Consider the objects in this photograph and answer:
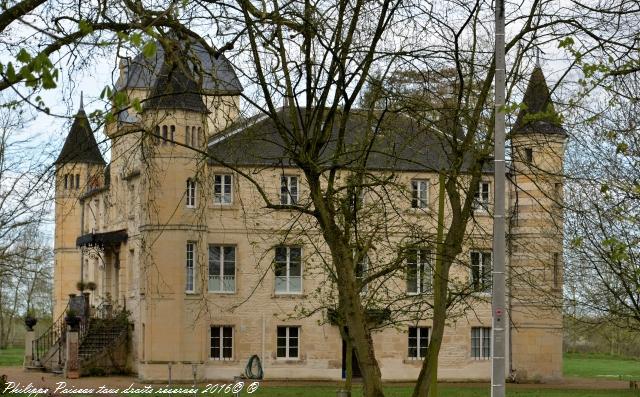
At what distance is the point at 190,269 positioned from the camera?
47312 millimetres

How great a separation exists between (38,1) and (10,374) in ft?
118

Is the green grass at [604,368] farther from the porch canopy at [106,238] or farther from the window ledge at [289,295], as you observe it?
the porch canopy at [106,238]

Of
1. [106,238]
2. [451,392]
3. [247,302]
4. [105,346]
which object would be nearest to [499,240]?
[451,392]

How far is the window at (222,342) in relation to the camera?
4753 cm

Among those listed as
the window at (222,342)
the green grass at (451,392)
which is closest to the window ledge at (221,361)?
the window at (222,342)

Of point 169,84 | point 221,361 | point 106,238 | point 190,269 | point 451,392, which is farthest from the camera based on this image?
point 106,238

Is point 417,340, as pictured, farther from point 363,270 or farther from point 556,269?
point 363,270

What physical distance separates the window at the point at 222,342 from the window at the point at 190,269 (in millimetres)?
1867

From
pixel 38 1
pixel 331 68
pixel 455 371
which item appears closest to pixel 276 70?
pixel 331 68

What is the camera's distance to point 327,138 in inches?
696

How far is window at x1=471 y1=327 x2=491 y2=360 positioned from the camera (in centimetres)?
5009

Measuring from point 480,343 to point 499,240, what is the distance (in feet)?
113

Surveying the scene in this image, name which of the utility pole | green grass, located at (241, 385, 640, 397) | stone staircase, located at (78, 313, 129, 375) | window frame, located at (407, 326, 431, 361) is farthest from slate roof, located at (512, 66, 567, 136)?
stone staircase, located at (78, 313, 129, 375)

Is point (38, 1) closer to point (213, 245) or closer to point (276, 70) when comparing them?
point (276, 70)
